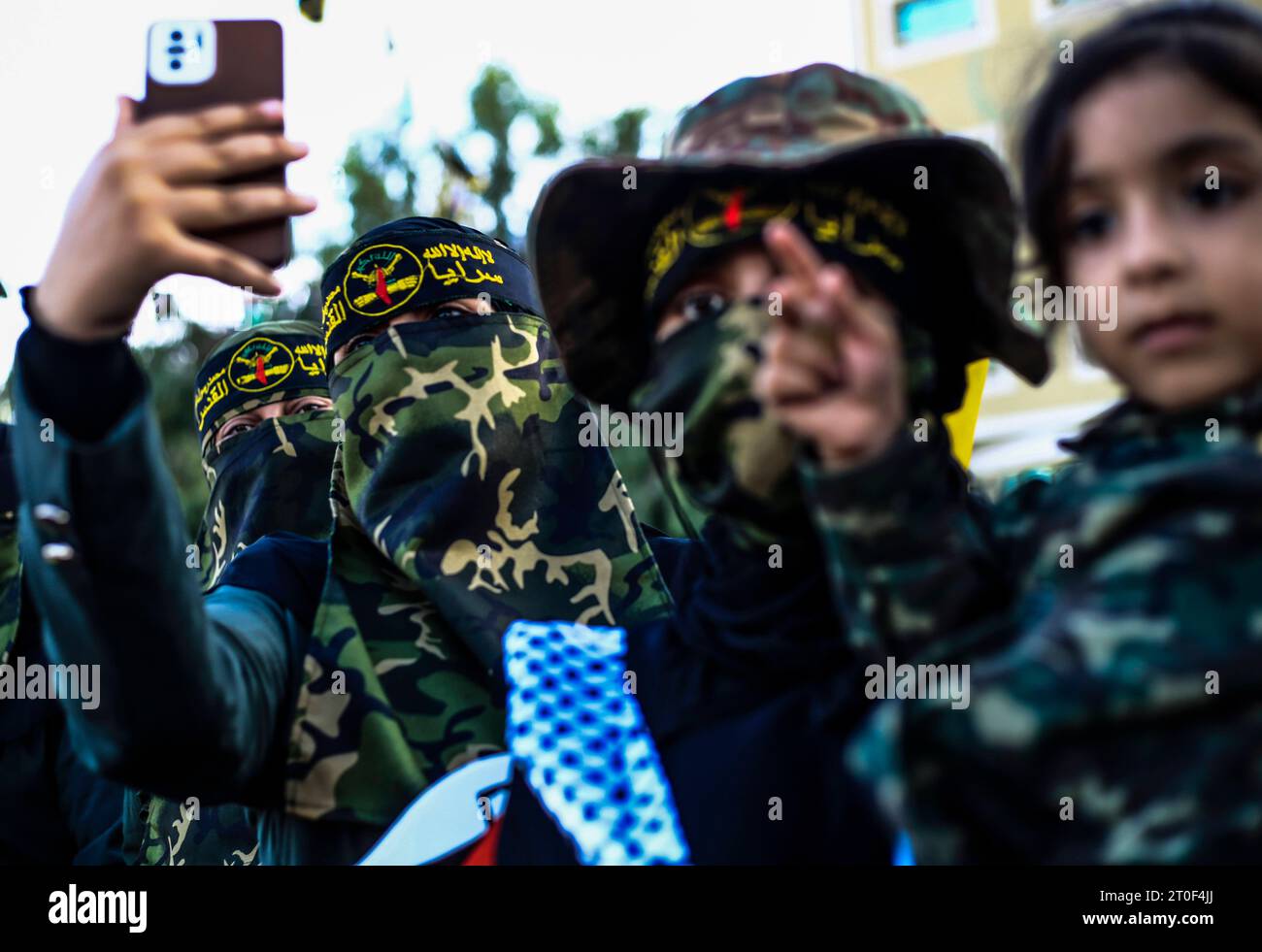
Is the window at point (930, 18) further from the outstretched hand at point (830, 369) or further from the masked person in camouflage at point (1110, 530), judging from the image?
the outstretched hand at point (830, 369)

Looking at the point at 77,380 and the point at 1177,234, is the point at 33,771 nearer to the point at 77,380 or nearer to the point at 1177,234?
the point at 77,380

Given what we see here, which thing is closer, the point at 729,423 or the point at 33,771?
the point at 729,423

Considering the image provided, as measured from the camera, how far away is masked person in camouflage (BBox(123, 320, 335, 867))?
3904 millimetres

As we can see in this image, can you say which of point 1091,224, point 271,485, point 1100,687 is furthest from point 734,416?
point 271,485

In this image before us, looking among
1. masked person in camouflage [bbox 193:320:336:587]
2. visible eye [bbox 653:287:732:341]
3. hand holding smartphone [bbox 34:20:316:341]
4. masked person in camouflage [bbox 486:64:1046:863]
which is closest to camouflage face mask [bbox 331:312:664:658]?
masked person in camouflage [bbox 486:64:1046:863]

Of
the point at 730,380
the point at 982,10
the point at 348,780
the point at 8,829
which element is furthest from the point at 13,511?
the point at 982,10

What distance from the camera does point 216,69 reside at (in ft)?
5.58

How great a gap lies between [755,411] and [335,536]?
122 centimetres

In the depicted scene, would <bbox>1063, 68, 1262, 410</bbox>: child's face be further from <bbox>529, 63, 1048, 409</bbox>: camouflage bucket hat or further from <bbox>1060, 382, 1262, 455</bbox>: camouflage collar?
<bbox>529, 63, 1048, 409</bbox>: camouflage bucket hat

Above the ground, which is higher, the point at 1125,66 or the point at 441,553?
the point at 1125,66

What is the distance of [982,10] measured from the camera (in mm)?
17547

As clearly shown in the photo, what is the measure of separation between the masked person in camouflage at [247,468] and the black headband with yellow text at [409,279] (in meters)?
0.98

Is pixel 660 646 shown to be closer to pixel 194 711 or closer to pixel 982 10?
pixel 194 711

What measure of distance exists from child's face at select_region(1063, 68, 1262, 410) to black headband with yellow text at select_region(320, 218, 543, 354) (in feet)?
4.97
